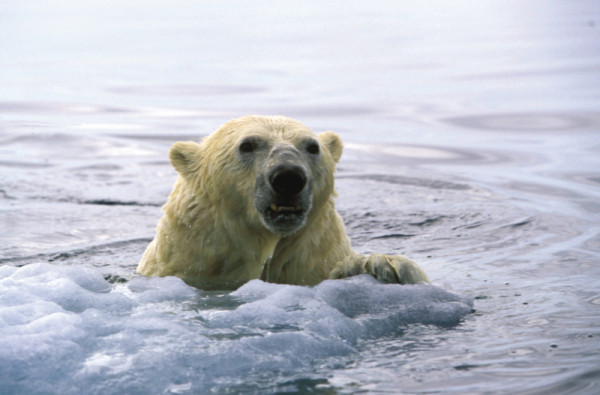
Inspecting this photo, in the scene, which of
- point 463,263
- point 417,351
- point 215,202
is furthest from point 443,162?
point 417,351

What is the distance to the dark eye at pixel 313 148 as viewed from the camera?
512cm

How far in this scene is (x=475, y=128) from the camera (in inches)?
510

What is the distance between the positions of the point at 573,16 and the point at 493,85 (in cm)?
1361

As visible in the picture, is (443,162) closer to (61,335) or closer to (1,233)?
(1,233)

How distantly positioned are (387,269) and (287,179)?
35.5 inches

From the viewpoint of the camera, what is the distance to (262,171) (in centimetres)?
491

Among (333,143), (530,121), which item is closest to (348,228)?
(333,143)

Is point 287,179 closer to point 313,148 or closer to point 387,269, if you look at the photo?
point 313,148

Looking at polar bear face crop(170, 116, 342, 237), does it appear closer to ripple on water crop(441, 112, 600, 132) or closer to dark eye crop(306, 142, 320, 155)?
dark eye crop(306, 142, 320, 155)

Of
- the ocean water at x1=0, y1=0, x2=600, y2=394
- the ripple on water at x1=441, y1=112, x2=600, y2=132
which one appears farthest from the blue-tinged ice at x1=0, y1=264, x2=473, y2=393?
the ripple on water at x1=441, y1=112, x2=600, y2=132

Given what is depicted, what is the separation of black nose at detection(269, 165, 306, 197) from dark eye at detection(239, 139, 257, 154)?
1.22 feet

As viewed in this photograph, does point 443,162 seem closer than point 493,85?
Yes

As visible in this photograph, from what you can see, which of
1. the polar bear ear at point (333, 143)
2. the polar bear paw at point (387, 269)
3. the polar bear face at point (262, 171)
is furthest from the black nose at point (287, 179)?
the polar bear ear at point (333, 143)

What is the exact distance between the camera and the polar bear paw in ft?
17.1
